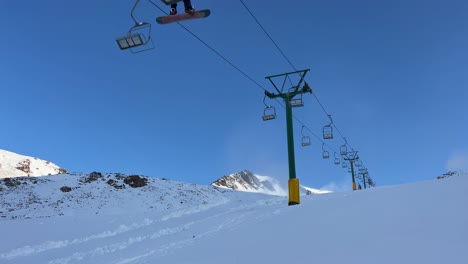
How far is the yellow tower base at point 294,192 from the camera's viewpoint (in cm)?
1756

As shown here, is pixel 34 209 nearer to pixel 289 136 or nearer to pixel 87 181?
pixel 87 181

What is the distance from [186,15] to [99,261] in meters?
6.18

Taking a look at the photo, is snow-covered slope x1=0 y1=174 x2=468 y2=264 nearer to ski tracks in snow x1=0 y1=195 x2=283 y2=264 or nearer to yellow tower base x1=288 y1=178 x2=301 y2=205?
ski tracks in snow x1=0 y1=195 x2=283 y2=264

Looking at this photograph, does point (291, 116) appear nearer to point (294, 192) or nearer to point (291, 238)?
point (294, 192)

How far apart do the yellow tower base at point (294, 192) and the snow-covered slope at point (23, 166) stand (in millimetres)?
57644

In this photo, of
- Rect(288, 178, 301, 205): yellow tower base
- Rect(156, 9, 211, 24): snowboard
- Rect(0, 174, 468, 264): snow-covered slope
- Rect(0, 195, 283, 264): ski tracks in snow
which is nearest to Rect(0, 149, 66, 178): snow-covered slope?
Rect(0, 174, 468, 264): snow-covered slope

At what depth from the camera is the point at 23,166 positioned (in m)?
68.6

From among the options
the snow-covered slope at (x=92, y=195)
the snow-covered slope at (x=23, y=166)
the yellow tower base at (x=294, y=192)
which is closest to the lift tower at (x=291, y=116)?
the yellow tower base at (x=294, y=192)

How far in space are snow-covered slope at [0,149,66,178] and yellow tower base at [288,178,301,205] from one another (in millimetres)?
57644

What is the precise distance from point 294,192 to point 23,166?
64.5 metres

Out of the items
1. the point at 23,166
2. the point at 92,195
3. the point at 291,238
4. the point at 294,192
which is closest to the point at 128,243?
the point at 291,238

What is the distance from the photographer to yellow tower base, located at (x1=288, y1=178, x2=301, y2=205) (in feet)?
57.6

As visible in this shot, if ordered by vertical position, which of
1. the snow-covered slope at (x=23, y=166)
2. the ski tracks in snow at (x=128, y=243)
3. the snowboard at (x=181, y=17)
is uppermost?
the snowboard at (x=181, y=17)

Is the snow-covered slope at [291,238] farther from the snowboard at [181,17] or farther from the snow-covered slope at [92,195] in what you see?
the snow-covered slope at [92,195]
